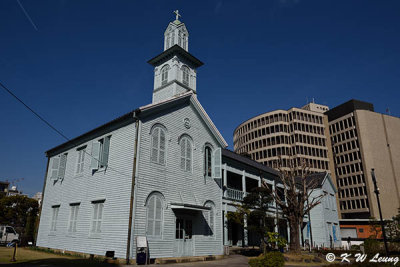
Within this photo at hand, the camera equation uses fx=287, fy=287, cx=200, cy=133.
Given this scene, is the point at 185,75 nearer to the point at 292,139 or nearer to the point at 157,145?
the point at 157,145

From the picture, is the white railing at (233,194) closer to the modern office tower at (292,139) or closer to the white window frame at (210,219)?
the white window frame at (210,219)

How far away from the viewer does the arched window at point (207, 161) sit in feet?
66.5

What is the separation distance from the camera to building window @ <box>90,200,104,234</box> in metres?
16.5

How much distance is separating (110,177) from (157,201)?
3167 mm

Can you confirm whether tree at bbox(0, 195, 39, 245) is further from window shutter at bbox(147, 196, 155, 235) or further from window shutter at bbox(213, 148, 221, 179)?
window shutter at bbox(147, 196, 155, 235)

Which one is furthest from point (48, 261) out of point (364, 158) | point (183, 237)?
point (364, 158)

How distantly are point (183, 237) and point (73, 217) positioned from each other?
769cm

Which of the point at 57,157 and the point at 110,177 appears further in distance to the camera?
the point at 57,157

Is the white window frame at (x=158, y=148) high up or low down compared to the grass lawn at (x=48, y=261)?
up

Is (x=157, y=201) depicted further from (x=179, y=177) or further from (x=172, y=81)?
(x=172, y=81)

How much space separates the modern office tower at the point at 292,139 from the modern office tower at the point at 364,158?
3.59m

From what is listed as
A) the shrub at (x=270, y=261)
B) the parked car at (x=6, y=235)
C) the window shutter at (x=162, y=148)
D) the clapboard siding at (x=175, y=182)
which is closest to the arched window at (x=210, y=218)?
the clapboard siding at (x=175, y=182)

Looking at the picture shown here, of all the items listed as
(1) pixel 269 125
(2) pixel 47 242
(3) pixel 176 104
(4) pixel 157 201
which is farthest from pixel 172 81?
(1) pixel 269 125

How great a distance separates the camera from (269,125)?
8031 centimetres
